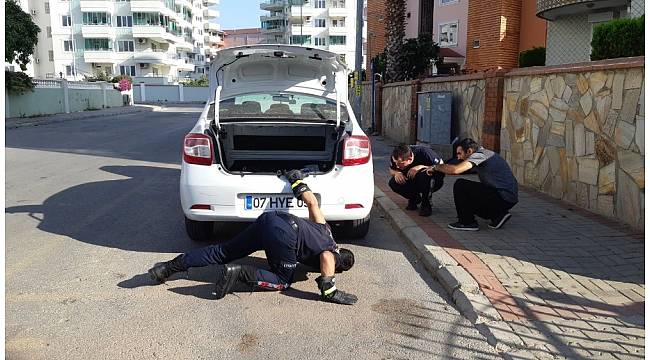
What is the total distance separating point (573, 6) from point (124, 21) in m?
69.6

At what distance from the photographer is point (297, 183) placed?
14.6 ft

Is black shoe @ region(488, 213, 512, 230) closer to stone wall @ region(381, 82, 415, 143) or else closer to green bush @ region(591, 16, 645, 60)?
green bush @ region(591, 16, 645, 60)

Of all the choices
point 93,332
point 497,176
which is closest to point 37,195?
point 93,332

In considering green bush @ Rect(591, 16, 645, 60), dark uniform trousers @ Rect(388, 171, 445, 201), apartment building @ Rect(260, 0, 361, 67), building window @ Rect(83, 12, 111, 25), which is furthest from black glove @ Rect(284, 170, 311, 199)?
apartment building @ Rect(260, 0, 361, 67)

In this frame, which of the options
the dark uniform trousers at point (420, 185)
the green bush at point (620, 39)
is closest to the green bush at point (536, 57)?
the green bush at point (620, 39)

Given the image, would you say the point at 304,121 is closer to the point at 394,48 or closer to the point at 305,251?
the point at 305,251

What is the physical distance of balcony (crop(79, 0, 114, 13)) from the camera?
71.1 m

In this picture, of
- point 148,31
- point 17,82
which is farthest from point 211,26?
point 17,82

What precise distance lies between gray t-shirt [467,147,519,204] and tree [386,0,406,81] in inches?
494

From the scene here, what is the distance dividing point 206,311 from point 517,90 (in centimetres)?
602

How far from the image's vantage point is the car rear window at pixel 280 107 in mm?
5805

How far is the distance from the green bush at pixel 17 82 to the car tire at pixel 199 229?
984 inches

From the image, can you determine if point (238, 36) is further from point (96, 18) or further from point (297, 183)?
Answer: point (297, 183)

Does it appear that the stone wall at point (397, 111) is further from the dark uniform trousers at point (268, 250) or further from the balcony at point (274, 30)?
the balcony at point (274, 30)
